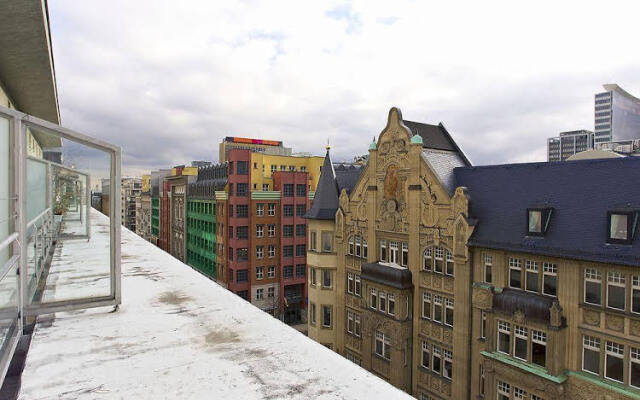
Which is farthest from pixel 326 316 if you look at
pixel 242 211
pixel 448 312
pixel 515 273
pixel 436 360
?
pixel 242 211

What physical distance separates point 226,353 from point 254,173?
57.7 m

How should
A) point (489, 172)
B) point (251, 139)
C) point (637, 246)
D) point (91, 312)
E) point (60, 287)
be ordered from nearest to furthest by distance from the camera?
point (91, 312) → point (60, 287) → point (637, 246) → point (489, 172) → point (251, 139)

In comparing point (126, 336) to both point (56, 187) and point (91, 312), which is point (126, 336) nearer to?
point (91, 312)

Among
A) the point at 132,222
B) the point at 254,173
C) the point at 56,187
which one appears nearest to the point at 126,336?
the point at 56,187

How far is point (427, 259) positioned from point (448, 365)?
254 inches

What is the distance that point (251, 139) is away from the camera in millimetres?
97438

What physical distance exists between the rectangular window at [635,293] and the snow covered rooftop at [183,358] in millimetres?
18219

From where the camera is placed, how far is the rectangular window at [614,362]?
16516 mm

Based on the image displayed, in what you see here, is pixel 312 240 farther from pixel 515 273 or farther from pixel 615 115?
pixel 615 115

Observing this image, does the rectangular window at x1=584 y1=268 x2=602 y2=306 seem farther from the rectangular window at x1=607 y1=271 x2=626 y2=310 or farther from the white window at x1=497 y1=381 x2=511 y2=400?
the white window at x1=497 y1=381 x2=511 y2=400

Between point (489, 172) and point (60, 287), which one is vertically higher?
point (489, 172)

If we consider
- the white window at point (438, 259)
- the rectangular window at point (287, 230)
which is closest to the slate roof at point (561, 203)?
the white window at point (438, 259)

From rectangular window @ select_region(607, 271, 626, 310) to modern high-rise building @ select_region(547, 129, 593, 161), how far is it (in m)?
179

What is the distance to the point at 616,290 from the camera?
656 inches
